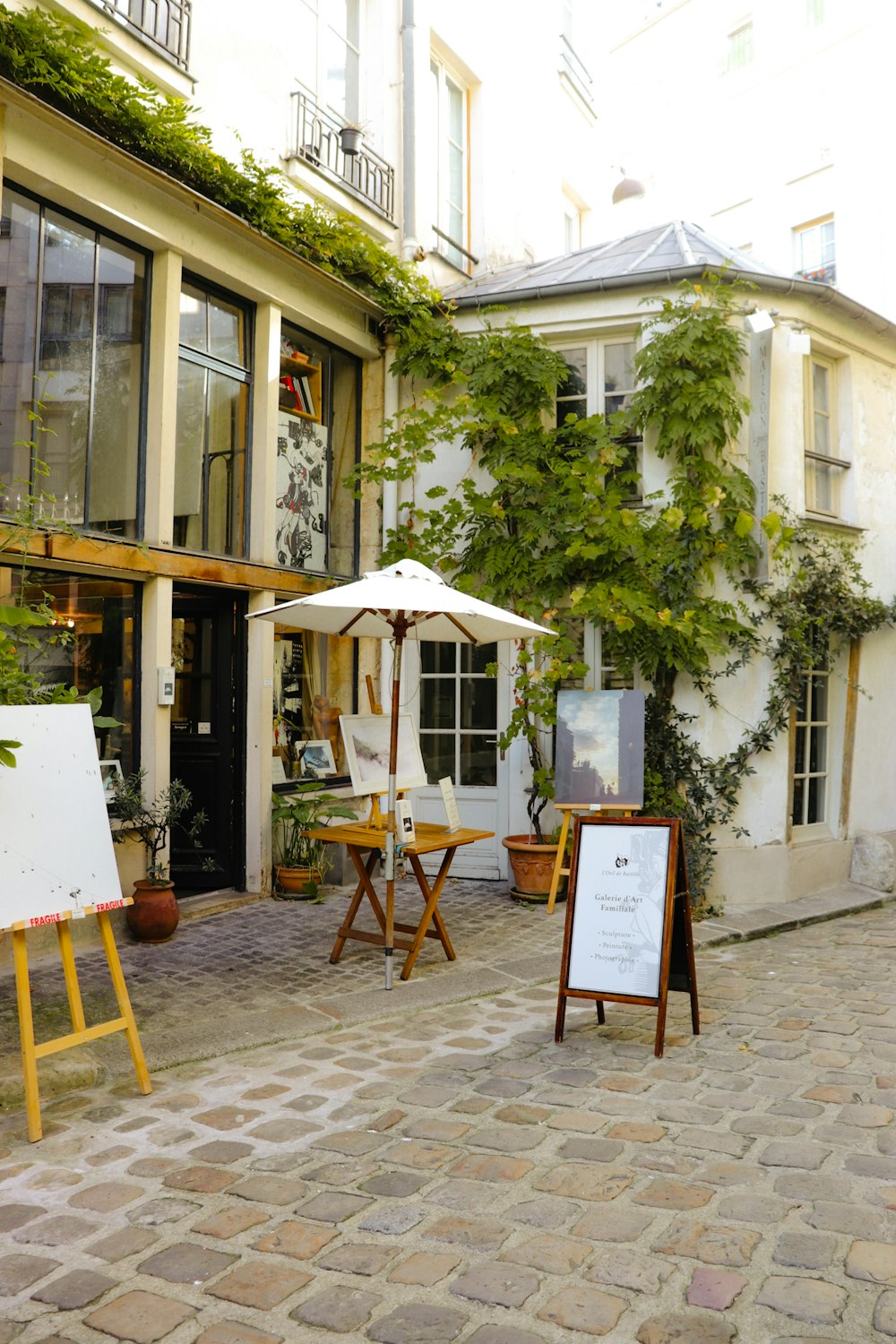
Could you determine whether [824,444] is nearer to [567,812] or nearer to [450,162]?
[567,812]

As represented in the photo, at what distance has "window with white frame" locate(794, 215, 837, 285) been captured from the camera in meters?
14.8

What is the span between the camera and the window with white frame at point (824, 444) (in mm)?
9148

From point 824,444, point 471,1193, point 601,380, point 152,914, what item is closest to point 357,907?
point 152,914

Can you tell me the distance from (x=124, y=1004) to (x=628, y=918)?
2.24 m

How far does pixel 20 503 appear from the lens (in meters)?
5.97

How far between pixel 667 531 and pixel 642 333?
175 centimetres

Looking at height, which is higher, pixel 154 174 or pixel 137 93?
pixel 137 93

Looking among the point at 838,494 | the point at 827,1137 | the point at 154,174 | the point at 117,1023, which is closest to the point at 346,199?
the point at 154,174

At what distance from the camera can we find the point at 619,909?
191 inches

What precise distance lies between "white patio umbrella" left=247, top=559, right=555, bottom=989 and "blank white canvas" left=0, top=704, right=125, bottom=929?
1.64 metres

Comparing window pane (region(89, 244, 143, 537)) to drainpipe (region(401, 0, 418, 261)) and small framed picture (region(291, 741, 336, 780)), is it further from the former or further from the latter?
drainpipe (region(401, 0, 418, 261))

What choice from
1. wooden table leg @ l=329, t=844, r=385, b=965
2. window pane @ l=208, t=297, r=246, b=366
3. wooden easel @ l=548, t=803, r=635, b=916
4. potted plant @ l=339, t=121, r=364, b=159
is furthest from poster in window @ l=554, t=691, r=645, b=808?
potted plant @ l=339, t=121, r=364, b=159

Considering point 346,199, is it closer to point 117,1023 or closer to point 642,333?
point 642,333

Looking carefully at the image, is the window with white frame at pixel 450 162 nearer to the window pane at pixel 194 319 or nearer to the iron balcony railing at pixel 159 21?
the window pane at pixel 194 319
